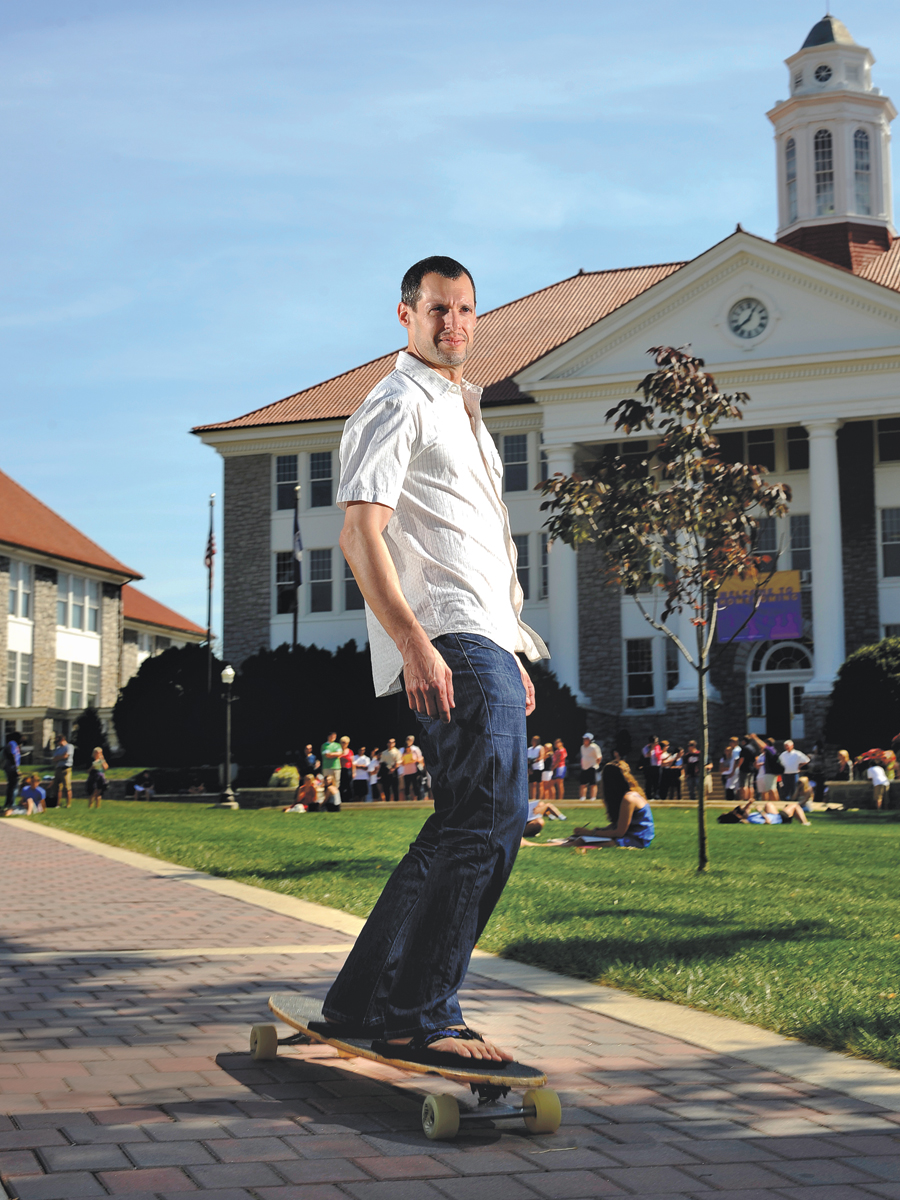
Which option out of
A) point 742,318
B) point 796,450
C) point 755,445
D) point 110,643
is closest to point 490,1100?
point 742,318

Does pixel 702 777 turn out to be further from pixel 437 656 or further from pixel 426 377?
pixel 437 656

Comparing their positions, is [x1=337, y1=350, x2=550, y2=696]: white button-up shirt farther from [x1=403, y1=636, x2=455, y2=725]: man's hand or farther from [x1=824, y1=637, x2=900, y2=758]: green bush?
[x1=824, y1=637, x2=900, y2=758]: green bush

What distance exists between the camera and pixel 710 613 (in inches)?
521

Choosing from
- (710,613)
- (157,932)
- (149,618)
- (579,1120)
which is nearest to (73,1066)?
(579,1120)

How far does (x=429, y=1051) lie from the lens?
366 centimetres

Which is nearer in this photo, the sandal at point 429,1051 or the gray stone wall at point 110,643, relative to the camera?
the sandal at point 429,1051

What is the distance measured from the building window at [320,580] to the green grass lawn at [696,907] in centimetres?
Answer: 2476

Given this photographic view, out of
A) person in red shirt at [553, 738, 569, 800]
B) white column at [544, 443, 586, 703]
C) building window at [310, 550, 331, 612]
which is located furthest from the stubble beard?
building window at [310, 550, 331, 612]

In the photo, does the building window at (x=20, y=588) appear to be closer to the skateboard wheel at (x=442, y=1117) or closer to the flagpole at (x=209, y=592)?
the flagpole at (x=209, y=592)

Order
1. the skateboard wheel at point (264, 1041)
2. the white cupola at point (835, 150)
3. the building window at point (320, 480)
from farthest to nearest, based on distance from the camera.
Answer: the building window at point (320, 480) < the white cupola at point (835, 150) < the skateboard wheel at point (264, 1041)

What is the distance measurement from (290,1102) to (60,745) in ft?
88.0

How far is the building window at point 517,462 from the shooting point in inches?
1667

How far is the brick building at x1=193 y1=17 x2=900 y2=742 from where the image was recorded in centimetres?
3747

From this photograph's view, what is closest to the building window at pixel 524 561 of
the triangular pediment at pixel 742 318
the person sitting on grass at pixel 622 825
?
the triangular pediment at pixel 742 318
